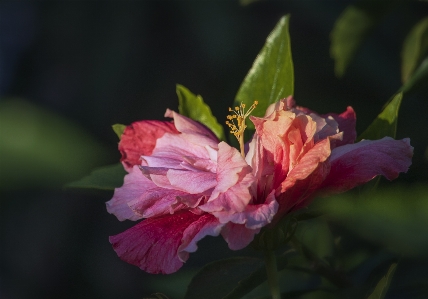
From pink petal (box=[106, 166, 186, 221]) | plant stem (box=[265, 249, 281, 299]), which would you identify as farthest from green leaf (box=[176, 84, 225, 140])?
plant stem (box=[265, 249, 281, 299])

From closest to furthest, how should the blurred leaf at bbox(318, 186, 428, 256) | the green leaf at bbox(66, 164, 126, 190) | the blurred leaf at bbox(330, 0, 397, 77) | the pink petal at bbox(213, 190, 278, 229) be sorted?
the blurred leaf at bbox(318, 186, 428, 256) → the pink petal at bbox(213, 190, 278, 229) → the green leaf at bbox(66, 164, 126, 190) → the blurred leaf at bbox(330, 0, 397, 77)

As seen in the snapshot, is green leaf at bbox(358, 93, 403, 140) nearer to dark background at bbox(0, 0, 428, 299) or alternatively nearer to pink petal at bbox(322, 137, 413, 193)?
pink petal at bbox(322, 137, 413, 193)

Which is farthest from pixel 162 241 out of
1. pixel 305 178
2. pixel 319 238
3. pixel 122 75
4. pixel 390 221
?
pixel 122 75

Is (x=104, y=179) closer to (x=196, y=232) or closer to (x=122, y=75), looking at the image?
(x=196, y=232)

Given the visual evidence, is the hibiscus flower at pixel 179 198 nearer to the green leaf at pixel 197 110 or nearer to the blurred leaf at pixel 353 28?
the green leaf at pixel 197 110

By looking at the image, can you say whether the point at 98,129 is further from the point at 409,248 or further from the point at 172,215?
the point at 409,248
